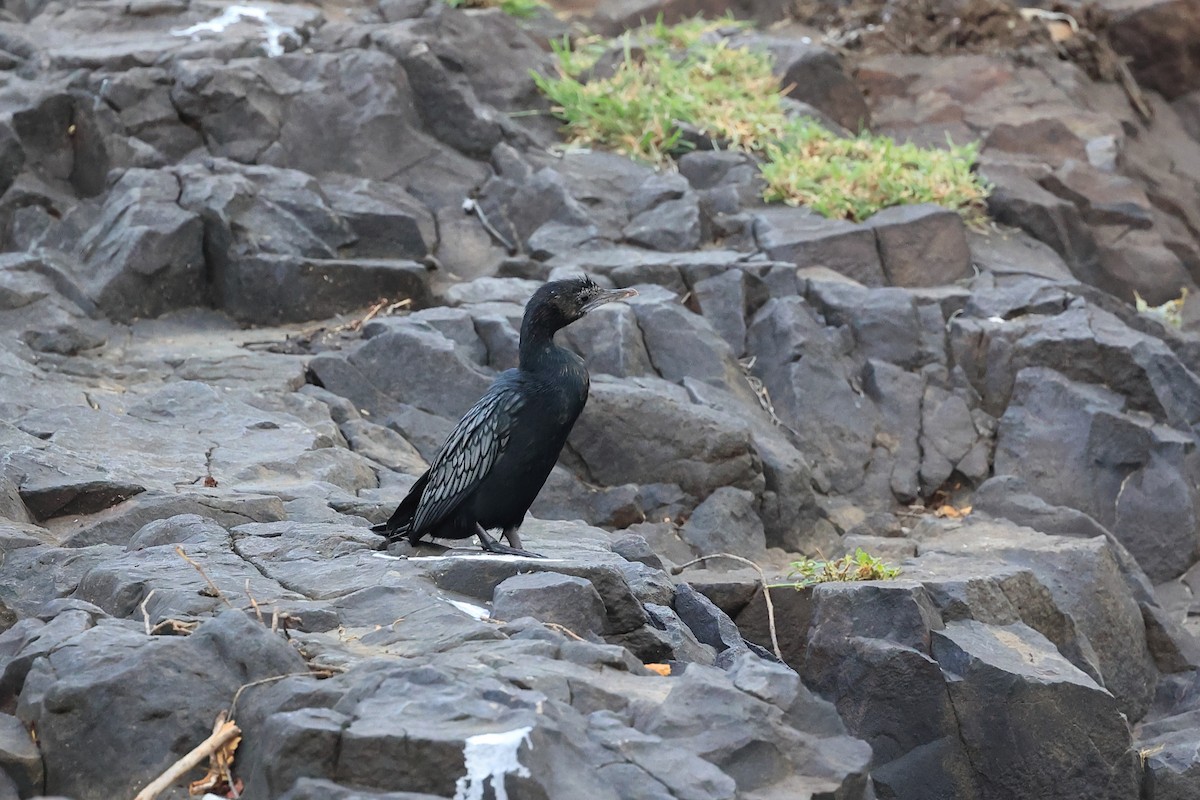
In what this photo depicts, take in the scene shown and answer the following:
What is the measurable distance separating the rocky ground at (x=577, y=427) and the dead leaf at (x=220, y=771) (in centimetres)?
4

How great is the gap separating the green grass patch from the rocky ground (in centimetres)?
26

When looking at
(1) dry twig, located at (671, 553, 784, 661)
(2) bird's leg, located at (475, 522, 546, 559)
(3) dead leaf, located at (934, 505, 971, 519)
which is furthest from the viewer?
(3) dead leaf, located at (934, 505, 971, 519)

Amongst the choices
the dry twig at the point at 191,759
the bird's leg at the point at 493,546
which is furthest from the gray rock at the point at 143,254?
the dry twig at the point at 191,759

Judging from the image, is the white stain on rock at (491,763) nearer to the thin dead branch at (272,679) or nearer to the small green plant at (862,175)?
the thin dead branch at (272,679)

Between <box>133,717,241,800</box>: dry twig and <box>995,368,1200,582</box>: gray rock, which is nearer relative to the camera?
<box>133,717,241,800</box>: dry twig

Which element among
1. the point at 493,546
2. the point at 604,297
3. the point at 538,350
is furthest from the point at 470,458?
the point at 604,297

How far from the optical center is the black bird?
529cm

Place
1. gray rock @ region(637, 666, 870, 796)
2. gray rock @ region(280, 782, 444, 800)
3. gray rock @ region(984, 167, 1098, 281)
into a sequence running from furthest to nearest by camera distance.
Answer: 1. gray rock @ region(984, 167, 1098, 281)
2. gray rock @ region(637, 666, 870, 796)
3. gray rock @ region(280, 782, 444, 800)

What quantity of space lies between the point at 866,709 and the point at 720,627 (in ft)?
3.31

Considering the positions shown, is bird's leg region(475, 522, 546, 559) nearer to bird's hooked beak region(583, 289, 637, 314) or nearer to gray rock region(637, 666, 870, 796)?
bird's hooked beak region(583, 289, 637, 314)

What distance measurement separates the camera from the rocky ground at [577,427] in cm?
387

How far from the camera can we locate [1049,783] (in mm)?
5906

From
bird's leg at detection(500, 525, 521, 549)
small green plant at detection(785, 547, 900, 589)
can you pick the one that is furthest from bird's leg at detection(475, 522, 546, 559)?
small green plant at detection(785, 547, 900, 589)

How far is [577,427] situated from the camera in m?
7.98
